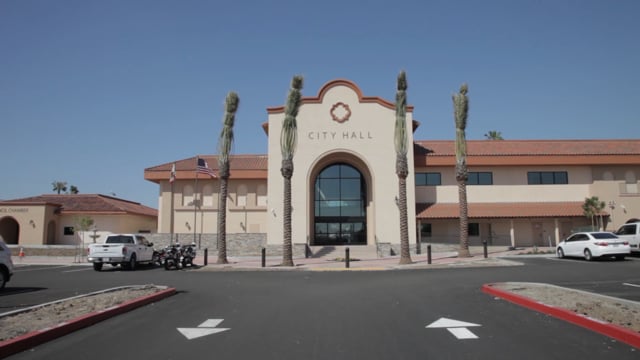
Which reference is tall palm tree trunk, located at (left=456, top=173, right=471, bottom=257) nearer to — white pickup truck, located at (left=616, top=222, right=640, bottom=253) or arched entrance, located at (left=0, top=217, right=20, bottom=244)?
white pickup truck, located at (left=616, top=222, right=640, bottom=253)

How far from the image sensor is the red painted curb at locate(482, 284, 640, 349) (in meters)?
6.45

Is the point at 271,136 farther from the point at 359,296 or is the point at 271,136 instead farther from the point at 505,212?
the point at 359,296

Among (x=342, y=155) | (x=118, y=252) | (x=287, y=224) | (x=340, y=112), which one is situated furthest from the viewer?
(x=342, y=155)

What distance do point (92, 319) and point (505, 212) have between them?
97.9 feet

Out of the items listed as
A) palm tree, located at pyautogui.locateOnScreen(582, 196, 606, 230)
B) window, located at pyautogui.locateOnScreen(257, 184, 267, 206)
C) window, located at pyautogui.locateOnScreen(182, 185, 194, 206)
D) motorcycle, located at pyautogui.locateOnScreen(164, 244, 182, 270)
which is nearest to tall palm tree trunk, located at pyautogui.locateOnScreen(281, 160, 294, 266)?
motorcycle, located at pyautogui.locateOnScreen(164, 244, 182, 270)

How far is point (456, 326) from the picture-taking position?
7.88m

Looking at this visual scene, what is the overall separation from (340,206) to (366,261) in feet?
29.1

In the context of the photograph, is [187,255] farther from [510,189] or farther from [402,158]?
[510,189]

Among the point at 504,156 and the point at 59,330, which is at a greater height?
the point at 504,156

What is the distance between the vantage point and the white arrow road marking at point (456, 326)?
23.6 ft

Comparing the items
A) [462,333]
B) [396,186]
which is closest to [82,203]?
[396,186]

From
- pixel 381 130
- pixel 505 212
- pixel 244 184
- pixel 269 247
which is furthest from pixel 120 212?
pixel 505 212

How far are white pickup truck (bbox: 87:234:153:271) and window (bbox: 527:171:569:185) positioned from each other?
93.5 ft

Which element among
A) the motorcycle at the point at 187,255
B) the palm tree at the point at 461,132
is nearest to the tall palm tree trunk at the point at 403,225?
the palm tree at the point at 461,132
